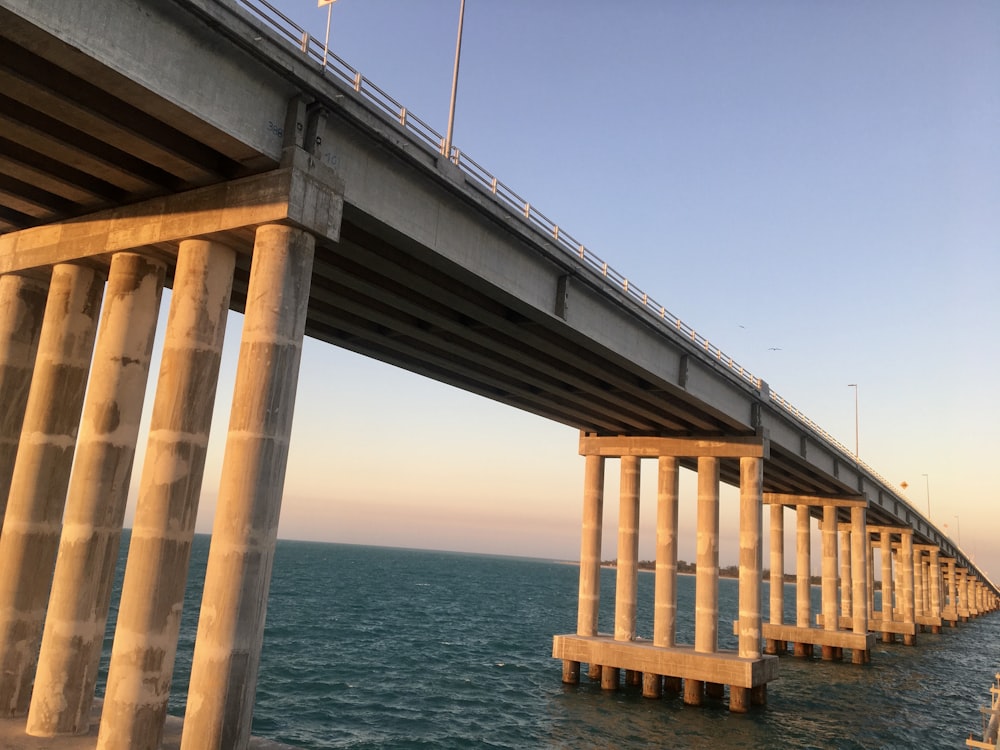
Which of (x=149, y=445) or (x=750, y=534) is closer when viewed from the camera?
(x=149, y=445)

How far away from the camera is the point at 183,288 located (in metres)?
18.2

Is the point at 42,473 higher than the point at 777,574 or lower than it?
higher

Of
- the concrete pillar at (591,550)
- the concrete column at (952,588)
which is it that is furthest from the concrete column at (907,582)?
the concrete pillar at (591,550)

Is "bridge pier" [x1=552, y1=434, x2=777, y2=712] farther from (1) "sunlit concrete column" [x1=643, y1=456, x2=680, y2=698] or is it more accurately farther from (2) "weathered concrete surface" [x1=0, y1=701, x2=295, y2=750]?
(2) "weathered concrete surface" [x1=0, y1=701, x2=295, y2=750]

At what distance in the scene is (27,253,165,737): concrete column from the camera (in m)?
18.2

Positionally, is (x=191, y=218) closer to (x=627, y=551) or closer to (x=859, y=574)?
(x=627, y=551)

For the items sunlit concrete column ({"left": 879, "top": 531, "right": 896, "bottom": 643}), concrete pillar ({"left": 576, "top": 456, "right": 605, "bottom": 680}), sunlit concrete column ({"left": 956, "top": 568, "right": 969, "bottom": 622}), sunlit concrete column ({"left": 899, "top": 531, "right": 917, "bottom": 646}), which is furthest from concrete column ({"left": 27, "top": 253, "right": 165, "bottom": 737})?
sunlit concrete column ({"left": 956, "top": 568, "right": 969, "bottom": 622})

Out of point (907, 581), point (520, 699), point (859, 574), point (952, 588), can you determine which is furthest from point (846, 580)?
point (952, 588)

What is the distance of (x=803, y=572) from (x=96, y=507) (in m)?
61.4

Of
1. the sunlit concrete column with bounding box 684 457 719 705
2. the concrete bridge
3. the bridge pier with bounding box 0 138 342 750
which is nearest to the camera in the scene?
the concrete bridge

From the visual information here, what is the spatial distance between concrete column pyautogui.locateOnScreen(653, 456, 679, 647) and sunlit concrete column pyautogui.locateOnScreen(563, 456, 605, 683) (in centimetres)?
327

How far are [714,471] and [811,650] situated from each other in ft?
89.2

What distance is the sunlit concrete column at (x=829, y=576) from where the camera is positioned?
203 ft

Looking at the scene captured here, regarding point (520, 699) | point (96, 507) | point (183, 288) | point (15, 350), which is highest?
point (183, 288)
